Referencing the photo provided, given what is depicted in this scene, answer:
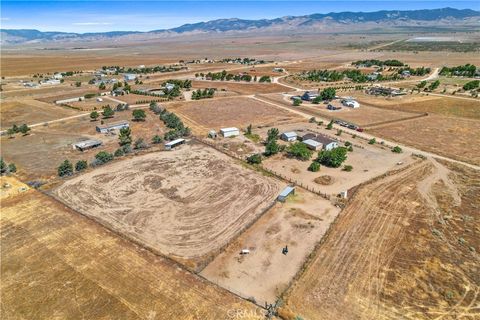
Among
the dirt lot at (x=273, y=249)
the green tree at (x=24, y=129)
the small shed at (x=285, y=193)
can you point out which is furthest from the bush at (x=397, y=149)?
the green tree at (x=24, y=129)

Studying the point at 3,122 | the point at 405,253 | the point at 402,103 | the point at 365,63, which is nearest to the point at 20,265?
the point at 405,253

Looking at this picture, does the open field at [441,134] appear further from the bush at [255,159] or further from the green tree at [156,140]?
the green tree at [156,140]

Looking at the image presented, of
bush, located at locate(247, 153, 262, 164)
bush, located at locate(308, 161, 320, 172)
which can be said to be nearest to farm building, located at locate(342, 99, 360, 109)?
bush, located at locate(308, 161, 320, 172)

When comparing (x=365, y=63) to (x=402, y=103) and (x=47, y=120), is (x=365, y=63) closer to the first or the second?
(x=402, y=103)

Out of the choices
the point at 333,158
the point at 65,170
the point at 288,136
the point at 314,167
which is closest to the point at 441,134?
the point at 333,158

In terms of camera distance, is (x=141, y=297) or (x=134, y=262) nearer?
(x=141, y=297)

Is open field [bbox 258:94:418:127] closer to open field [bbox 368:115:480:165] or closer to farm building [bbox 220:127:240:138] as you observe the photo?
open field [bbox 368:115:480:165]
